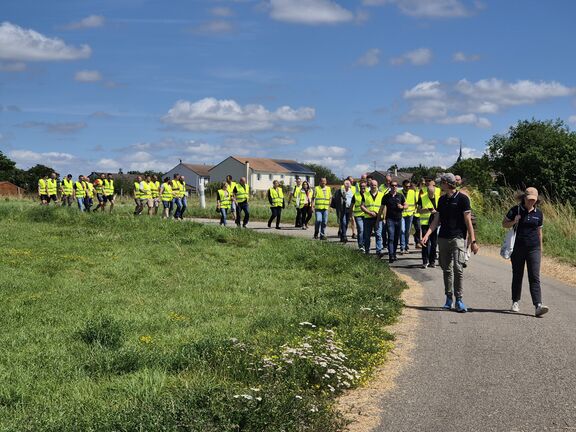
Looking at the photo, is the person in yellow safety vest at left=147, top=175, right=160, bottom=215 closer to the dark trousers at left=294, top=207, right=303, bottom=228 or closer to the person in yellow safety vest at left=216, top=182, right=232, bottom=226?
the person in yellow safety vest at left=216, top=182, right=232, bottom=226

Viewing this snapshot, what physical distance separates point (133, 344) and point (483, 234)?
1480 cm

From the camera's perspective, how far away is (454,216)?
10523 mm

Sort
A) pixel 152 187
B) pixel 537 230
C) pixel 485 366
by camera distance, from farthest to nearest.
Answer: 1. pixel 152 187
2. pixel 537 230
3. pixel 485 366

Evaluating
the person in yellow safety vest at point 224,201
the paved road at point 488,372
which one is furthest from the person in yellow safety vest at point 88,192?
the paved road at point 488,372

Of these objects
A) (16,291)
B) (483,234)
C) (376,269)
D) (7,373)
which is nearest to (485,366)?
(7,373)

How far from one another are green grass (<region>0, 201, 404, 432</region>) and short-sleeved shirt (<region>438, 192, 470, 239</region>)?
139 centimetres

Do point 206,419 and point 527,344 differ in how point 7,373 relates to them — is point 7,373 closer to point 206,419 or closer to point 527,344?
point 206,419

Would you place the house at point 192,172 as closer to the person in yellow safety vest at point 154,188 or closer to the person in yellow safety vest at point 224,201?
the person in yellow safety vest at point 154,188

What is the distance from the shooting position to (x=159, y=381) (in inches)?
253

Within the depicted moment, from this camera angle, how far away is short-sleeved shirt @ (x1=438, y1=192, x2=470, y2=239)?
10.5 meters

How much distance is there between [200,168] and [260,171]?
62.7ft

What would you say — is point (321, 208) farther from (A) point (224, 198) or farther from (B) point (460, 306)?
(B) point (460, 306)

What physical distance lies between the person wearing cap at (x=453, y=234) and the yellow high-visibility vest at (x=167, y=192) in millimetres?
17770

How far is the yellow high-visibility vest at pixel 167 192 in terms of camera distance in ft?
88.4
